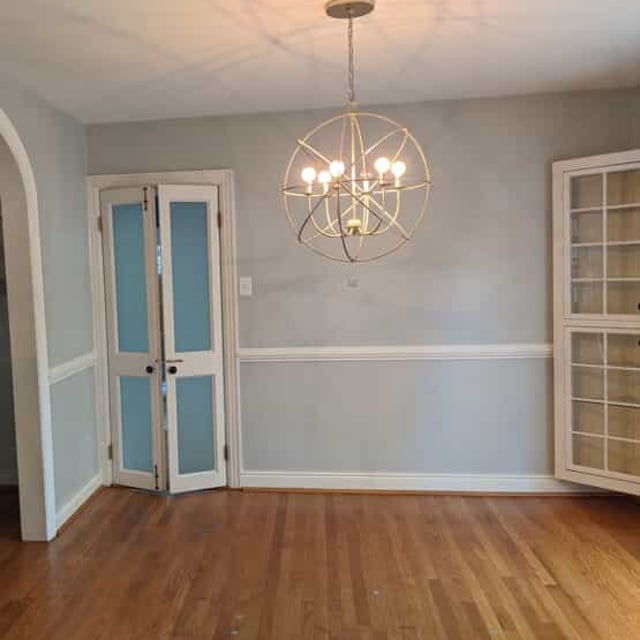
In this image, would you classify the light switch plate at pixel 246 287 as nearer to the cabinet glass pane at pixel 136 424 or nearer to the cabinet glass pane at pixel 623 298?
the cabinet glass pane at pixel 136 424

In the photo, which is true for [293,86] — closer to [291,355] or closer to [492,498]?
[291,355]

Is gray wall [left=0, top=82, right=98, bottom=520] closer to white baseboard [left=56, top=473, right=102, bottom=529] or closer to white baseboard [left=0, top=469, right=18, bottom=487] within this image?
white baseboard [left=56, top=473, right=102, bottom=529]

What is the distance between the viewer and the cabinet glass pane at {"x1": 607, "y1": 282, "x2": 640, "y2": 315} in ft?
11.6

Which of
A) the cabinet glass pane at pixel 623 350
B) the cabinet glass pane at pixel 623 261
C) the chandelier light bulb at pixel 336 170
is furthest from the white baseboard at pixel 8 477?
the cabinet glass pane at pixel 623 261

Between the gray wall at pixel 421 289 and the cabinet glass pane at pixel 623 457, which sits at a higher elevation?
the gray wall at pixel 421 289

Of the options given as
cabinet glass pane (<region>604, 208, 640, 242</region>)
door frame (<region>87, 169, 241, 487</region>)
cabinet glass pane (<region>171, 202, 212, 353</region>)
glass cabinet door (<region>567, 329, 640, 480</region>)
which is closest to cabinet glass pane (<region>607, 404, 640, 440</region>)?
glass cabinet door (<region>567, 329, 640, 480</region>)

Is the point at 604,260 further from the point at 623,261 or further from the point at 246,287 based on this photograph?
the point at 246,287

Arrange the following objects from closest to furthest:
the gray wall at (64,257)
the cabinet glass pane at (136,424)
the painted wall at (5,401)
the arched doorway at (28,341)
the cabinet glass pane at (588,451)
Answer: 1. the arched doorway at (28,341)
2. the gray wall at (64,257)
3. the cabinet glass pane at (588,451)
4. the cabinet glass pane at (136,424)
5. the painted wall at (5,401)

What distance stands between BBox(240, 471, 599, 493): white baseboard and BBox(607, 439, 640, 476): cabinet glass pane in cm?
30

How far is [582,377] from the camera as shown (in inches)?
147

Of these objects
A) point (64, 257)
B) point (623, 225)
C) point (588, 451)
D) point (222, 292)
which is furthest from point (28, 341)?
point (623, 225)

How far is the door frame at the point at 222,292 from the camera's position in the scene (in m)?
3.89

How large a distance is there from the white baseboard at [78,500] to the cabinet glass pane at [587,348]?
3286 mm

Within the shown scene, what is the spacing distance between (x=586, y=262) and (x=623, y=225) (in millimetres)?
299
